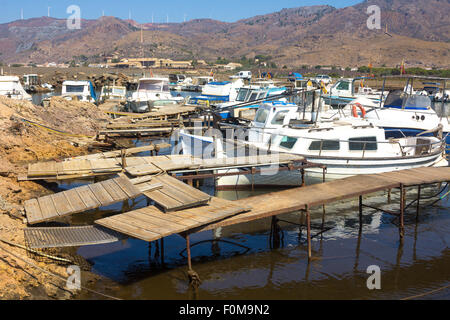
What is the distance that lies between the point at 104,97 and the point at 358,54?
104 meters

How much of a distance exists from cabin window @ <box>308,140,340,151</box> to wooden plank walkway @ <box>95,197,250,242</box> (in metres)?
7.30

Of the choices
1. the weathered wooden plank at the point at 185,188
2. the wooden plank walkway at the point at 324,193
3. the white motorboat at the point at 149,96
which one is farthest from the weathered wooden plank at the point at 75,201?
the white motorboat at the point at 149,96

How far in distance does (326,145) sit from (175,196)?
27.1 feet

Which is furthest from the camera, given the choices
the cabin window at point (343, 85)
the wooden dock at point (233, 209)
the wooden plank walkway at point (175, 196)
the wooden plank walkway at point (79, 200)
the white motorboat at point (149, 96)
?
the cabin window at point (343, 85)

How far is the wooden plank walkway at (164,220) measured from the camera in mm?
8562

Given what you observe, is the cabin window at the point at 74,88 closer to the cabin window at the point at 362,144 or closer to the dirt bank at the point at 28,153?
the dirt bank at the point at 28,153

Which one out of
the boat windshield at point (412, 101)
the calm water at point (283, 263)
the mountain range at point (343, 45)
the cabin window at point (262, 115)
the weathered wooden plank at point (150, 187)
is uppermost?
Result: the mountain range at point (343, 45)

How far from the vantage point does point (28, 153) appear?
714 inches

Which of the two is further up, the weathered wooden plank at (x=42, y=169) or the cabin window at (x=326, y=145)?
the cabin window at (x=326, y=145)

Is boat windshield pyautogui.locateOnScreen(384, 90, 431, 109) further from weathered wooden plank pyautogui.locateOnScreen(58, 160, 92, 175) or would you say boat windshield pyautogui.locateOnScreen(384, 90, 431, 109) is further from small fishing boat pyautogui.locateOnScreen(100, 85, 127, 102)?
small fishing boat pyautogui.locateOnScreen(100, 85, 127, 102)

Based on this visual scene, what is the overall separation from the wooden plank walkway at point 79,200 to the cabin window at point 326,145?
7.74m

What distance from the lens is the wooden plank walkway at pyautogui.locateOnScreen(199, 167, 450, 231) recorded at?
396 inches

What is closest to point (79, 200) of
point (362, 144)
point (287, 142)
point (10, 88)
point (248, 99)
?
point (287, 142)
